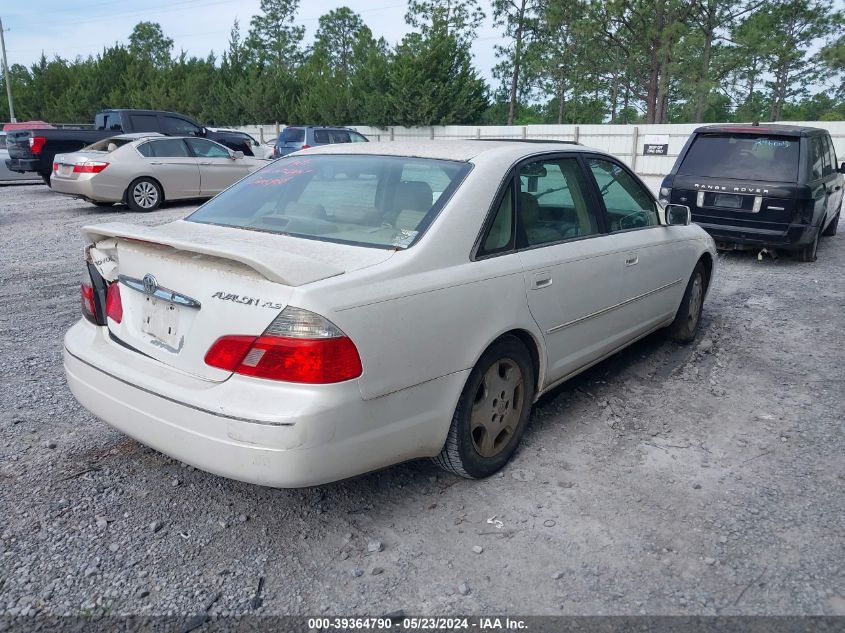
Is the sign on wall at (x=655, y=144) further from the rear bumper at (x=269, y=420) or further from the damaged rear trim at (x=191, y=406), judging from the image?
the damaged rear trim at (x=191, y=406)

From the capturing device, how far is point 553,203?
390cm

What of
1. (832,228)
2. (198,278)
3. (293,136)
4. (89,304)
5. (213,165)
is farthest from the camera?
(293,136)

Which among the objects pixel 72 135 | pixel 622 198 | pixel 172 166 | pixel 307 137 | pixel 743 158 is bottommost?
pixel 622 198

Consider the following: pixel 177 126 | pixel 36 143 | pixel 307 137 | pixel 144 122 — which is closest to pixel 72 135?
pixel 36 143

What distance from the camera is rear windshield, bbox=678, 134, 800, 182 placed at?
27.8ft

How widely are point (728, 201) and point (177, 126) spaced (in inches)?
561

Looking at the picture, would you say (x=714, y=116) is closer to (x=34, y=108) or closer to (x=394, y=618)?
(x=394, y=618)

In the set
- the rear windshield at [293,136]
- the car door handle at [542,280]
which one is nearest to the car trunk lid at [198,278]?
the car door handle at [542,280]

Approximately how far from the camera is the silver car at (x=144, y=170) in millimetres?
12461

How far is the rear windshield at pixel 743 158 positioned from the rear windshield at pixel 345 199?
6378 millimetres

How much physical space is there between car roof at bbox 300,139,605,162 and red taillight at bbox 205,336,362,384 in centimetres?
141

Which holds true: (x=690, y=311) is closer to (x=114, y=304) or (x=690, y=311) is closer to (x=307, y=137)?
(x=114, y=304)

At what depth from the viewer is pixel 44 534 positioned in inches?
114

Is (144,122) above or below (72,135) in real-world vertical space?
above
